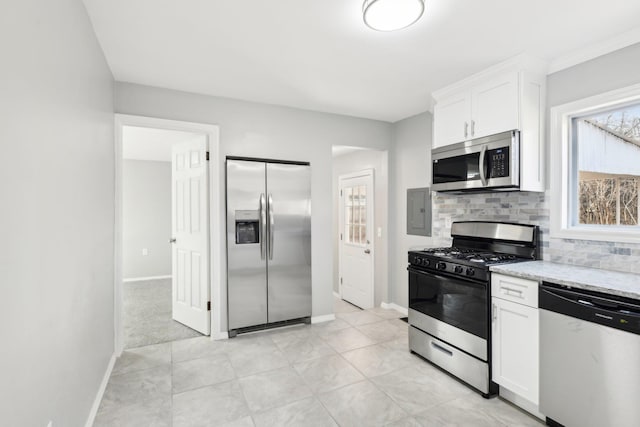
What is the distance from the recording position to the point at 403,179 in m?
4.25

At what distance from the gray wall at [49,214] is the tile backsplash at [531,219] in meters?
3.22

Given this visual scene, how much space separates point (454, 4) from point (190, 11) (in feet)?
5.17

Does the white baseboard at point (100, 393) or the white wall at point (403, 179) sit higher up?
the white wall at point (403, 179)

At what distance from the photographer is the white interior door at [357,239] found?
4.65 m

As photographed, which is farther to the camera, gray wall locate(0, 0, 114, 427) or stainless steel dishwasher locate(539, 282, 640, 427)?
stainless steel dishwasher locate(539, 282, 640, 427)

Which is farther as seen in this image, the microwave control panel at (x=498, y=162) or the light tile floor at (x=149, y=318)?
the light tile floor at (x=149, y=318)

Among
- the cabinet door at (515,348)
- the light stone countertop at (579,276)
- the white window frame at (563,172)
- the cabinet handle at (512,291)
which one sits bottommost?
the cabinet door at (515,348)

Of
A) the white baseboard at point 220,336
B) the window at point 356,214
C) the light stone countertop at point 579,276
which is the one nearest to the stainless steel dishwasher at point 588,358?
the light stone countertop at point 579,276

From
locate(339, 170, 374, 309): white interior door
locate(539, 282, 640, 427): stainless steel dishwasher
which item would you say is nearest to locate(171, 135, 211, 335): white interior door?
locate(339, 170, 374, 309): white interior door

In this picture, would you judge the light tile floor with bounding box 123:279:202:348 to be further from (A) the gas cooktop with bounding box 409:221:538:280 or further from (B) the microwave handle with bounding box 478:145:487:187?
(B) the microwave handle with bounding box 478:145:487:187

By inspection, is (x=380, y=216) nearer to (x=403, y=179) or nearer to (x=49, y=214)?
(x=403, y=179)

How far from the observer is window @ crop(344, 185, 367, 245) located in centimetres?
481

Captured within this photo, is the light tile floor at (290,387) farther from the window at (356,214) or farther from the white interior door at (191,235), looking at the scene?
the window at (356,214)

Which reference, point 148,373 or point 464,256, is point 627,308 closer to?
point 464,256
